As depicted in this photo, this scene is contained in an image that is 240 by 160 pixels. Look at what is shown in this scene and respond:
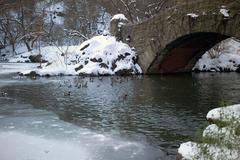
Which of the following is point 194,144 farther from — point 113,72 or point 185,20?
point 113,72

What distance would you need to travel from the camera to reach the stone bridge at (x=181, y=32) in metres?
18.8

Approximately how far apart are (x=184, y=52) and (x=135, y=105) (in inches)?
486

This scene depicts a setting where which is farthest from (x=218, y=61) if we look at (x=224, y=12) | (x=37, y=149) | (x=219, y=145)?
(x=219, y=145)

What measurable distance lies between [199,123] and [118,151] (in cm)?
320

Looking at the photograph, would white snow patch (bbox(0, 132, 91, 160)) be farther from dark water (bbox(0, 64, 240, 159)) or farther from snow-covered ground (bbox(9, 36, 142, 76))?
snow-covered ground (bbox(9, 36, 142, 76))

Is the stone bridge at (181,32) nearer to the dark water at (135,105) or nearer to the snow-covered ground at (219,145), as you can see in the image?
the dark water at (135,105)

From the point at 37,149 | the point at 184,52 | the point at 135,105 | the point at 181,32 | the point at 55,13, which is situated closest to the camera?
the point at 37,149

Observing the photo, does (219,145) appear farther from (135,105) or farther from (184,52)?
(184,52)

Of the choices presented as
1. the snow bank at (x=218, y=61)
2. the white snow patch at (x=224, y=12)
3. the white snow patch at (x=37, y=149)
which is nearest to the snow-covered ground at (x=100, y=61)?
the snow bank at (x=218, y=61)

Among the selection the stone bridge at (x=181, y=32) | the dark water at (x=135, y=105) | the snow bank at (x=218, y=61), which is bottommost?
the dark water at (x=135, y=105)

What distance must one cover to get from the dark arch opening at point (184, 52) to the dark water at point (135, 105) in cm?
289

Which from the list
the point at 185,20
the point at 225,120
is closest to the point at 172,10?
the point at 185,20

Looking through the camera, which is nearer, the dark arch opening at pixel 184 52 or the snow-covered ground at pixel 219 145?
the snow-covered ground at pixel 219 145

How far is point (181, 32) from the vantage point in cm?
2173
